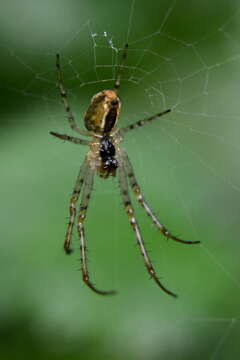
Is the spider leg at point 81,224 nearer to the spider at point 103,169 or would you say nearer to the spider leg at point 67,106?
the spider at point 103,169

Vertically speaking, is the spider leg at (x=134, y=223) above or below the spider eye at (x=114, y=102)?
below

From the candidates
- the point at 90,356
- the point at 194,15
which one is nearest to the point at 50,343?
the point at 90,356

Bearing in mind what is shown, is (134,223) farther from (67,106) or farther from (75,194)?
(67,106)

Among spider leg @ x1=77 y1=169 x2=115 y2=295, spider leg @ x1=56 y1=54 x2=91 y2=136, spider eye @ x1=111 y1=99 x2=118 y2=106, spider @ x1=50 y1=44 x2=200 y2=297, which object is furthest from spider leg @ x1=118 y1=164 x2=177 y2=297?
spider eye @ x1=111 y1=99 x2=118 y2=106

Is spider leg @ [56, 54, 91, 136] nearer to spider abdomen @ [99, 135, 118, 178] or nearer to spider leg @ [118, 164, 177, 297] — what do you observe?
spider abdomen @ [99, 135, 118, 178]

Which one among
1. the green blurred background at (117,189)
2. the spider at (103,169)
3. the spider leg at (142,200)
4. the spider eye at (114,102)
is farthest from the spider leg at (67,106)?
the spider leg at (142,200)

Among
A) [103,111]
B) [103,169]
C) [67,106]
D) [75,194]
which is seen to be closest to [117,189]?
[103,169]
